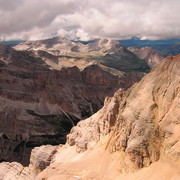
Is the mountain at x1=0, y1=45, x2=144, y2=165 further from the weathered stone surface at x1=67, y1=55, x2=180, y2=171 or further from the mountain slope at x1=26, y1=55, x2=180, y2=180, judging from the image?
the weathered stone surface at x1=67, y1=55, x2=180, y2=171

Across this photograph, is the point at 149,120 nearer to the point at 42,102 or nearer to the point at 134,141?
the point at 134,141

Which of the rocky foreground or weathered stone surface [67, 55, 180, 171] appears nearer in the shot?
the rocky foreground

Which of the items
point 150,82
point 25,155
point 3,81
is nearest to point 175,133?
point 150,82

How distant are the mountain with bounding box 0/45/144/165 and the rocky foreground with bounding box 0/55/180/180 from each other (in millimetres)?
51993

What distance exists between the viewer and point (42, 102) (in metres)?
125

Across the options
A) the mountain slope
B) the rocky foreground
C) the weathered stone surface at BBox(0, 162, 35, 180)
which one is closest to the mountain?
the weathered stone surface at BBox(0, 162, 35, 180)

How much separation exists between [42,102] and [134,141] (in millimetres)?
102284

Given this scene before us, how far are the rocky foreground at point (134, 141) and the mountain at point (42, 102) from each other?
5199cm

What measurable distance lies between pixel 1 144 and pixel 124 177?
7387cm

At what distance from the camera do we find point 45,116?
116 m

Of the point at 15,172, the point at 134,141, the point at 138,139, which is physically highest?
the point at 138,139

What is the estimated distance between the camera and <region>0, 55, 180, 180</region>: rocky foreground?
23.8 m

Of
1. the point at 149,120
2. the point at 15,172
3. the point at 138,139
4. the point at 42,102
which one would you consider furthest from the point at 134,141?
the point at 42,102

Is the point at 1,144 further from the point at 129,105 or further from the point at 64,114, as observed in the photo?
the point at 129,105
